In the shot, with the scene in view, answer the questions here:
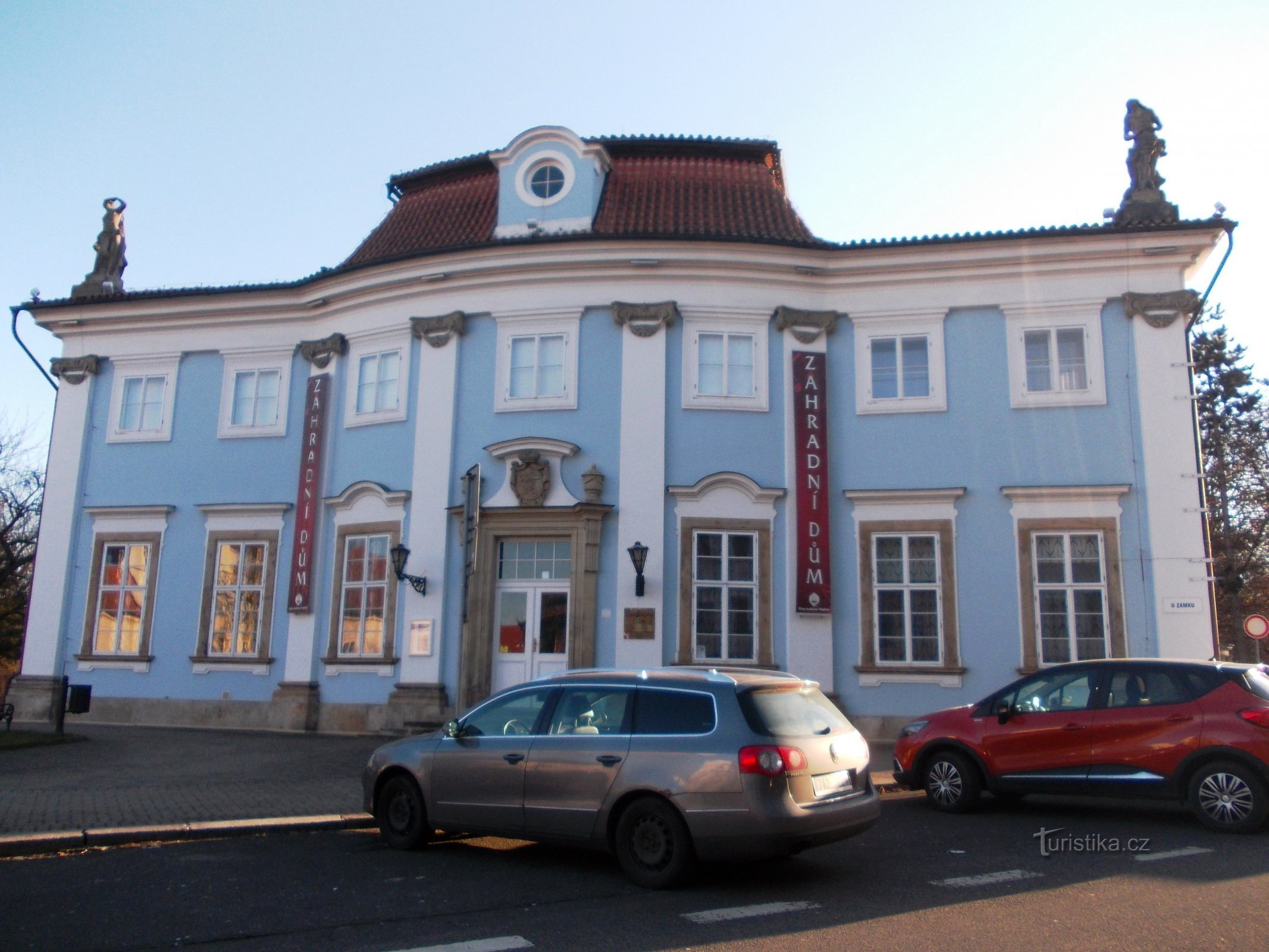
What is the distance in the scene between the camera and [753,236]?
17578 millimetres

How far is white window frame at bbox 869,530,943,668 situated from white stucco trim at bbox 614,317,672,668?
341cm

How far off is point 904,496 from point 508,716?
10.2 m

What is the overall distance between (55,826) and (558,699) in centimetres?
465

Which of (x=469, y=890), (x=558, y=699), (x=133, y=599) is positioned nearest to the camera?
(x=469, y=890)

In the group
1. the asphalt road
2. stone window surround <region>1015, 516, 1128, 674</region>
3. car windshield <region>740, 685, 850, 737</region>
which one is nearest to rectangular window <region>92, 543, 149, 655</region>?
the asphalt road

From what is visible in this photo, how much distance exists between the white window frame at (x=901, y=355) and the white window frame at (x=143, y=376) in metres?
13.1

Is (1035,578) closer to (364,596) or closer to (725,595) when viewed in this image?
(725,595)

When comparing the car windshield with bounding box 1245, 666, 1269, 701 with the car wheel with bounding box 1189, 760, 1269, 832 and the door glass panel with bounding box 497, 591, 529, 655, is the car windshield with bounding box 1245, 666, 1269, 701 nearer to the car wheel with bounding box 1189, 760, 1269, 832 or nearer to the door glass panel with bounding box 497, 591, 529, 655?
the car wheel with bounding box 1189, 760, 1269, 832

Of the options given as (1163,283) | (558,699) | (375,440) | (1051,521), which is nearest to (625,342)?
(375,440)

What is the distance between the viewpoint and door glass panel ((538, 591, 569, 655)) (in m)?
17.2

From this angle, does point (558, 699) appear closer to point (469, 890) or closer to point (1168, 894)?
point (469, 890)

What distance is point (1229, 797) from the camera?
933 cm

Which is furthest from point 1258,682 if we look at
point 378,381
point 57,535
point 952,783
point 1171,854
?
point 57,535

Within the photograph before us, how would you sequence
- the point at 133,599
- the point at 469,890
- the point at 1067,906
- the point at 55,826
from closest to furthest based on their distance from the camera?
the point at 1067,906 → the point at 469,890 → the point at 55,826 → the point at 133,599
